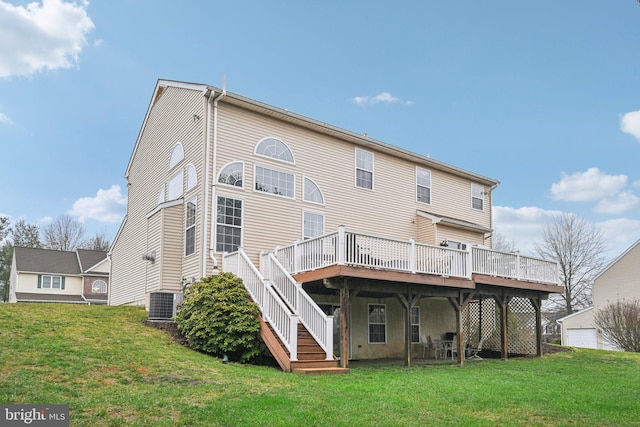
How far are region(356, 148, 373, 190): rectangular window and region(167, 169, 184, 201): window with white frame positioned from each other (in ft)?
19.4

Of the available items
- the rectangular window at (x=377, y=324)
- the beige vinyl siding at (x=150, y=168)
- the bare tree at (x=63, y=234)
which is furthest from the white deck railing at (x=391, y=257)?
the bare tree at (x=63, y=234)

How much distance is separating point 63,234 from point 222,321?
4400cm

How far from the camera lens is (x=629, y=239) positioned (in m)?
32.3

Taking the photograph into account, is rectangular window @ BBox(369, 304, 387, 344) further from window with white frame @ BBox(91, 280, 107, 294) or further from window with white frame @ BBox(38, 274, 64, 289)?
window with white frame @ BBox(38, 274, 64, 289)

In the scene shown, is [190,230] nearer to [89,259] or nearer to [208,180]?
[208,180]

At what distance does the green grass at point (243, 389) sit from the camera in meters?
7.14

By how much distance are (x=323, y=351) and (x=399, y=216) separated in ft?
28.8

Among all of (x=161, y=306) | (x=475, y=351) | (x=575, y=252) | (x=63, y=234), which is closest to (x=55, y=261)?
(x=63, y=234)

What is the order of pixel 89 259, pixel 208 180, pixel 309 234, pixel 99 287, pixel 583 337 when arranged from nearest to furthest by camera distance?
pixel 208 180
pixel 309 234
pixel 583 337
pixel 99 287
pixel 89 259

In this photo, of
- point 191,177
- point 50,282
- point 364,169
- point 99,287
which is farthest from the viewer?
point 99,287

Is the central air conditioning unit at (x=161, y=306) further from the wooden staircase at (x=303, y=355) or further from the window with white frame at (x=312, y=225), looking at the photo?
Result: the window with white frame at (x=312, y=225)

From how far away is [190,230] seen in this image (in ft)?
52.9

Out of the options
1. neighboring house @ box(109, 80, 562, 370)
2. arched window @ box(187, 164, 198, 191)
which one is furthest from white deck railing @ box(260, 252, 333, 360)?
arched window @ box(187, 164, 198, 191)

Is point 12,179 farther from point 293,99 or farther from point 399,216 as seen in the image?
point 399,216
